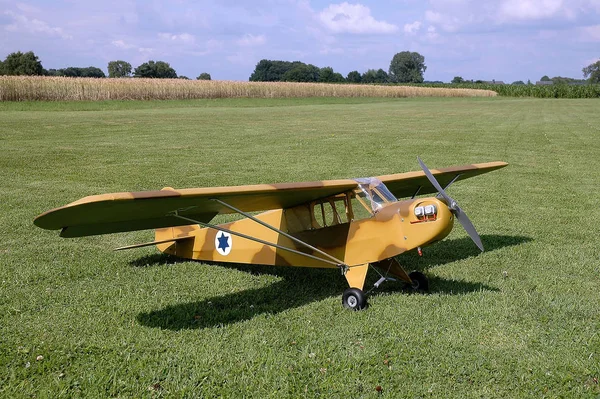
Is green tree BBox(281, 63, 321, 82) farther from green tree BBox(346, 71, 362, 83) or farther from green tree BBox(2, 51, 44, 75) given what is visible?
green tree BBox(2, 51, 44, 75)

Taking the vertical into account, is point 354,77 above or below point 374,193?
above

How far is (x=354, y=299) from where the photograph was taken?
22.5 ft

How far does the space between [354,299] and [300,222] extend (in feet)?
4.72

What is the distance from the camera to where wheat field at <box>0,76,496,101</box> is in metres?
43.9

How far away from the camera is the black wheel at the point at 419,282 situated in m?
7.52

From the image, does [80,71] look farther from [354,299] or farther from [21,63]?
[354,299]

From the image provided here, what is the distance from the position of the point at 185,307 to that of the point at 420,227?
3.02 meters

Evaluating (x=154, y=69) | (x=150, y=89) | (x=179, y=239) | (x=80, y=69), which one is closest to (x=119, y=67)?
(x=80, y=69)

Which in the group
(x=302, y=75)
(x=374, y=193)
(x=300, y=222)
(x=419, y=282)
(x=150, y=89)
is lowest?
(x=419, y=282)

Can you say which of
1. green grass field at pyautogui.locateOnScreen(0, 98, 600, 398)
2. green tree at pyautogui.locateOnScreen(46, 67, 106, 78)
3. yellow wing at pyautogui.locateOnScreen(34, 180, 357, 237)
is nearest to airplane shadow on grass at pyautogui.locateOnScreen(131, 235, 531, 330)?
green grass field at pyautogui.locateOnScreen(0, 98, 600, 398)

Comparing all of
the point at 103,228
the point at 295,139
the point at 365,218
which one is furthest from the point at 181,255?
the point at 295,139

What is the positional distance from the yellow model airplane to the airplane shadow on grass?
0.36m

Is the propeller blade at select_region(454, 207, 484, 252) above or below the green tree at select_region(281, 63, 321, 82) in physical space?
below

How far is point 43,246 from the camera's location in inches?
365
